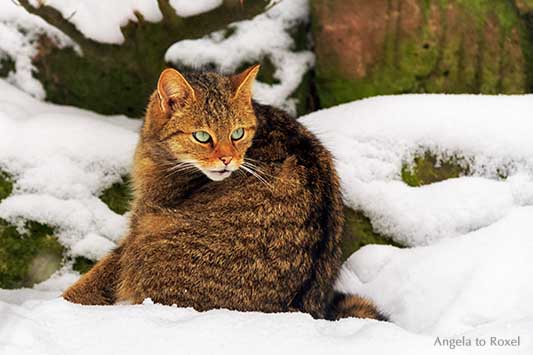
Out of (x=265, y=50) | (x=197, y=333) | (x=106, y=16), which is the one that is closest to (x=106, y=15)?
(x=106, y=16)

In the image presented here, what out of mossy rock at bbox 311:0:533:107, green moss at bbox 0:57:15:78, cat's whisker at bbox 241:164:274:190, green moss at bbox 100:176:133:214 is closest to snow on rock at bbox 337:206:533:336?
cat's whisker at bbox 241:164:274:190

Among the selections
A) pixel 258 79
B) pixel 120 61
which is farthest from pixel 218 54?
pixel 120 61

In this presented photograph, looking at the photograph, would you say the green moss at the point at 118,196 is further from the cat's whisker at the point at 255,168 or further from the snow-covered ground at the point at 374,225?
the cat's whisker at the point at 255,168

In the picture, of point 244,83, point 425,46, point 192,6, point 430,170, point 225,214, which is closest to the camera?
point 225,214

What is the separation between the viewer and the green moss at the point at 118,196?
5.11m

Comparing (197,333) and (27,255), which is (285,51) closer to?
(27,255)

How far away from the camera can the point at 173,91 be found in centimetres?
407

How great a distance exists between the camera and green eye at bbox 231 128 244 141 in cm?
410

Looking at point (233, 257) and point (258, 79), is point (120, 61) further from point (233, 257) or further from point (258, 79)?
point (233, 257)

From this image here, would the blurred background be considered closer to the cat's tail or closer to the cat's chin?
the cat's chin

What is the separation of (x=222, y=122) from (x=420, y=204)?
1429mm

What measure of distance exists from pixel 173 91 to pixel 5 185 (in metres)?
1.49

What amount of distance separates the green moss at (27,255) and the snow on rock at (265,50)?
5.23 feet

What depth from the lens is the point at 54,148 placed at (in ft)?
16.7
